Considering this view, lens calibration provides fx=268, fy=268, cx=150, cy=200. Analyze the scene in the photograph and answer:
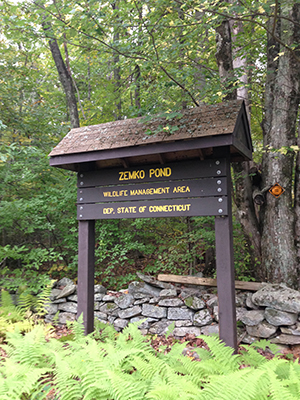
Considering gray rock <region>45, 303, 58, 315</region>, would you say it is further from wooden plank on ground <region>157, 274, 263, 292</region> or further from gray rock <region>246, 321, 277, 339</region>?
gray rock <region>246, 321, 277, 339</region>

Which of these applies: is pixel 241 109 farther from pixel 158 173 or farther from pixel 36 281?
pixel 36 281

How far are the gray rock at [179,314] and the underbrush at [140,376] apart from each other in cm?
139

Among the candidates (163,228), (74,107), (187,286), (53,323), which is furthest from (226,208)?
(74,107)

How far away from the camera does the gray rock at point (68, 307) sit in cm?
549

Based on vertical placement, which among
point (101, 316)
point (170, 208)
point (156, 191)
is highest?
point (156, 191)

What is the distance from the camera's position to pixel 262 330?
4242mm

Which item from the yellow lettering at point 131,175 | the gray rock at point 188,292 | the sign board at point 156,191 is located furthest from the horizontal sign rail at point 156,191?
the gray rock at point 188,292

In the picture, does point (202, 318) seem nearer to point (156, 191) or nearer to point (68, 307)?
point (156, 191)

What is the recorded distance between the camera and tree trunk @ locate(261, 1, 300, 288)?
4.88 metres

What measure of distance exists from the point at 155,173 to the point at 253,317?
2855 millimetres

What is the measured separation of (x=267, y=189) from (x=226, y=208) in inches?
88.9

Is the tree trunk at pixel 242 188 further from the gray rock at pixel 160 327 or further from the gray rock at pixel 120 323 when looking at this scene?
the gray rock at pixel 120 323

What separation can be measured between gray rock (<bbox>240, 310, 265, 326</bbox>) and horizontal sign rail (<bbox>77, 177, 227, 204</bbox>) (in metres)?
2.31

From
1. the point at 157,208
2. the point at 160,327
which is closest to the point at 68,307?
the point at 160,327
